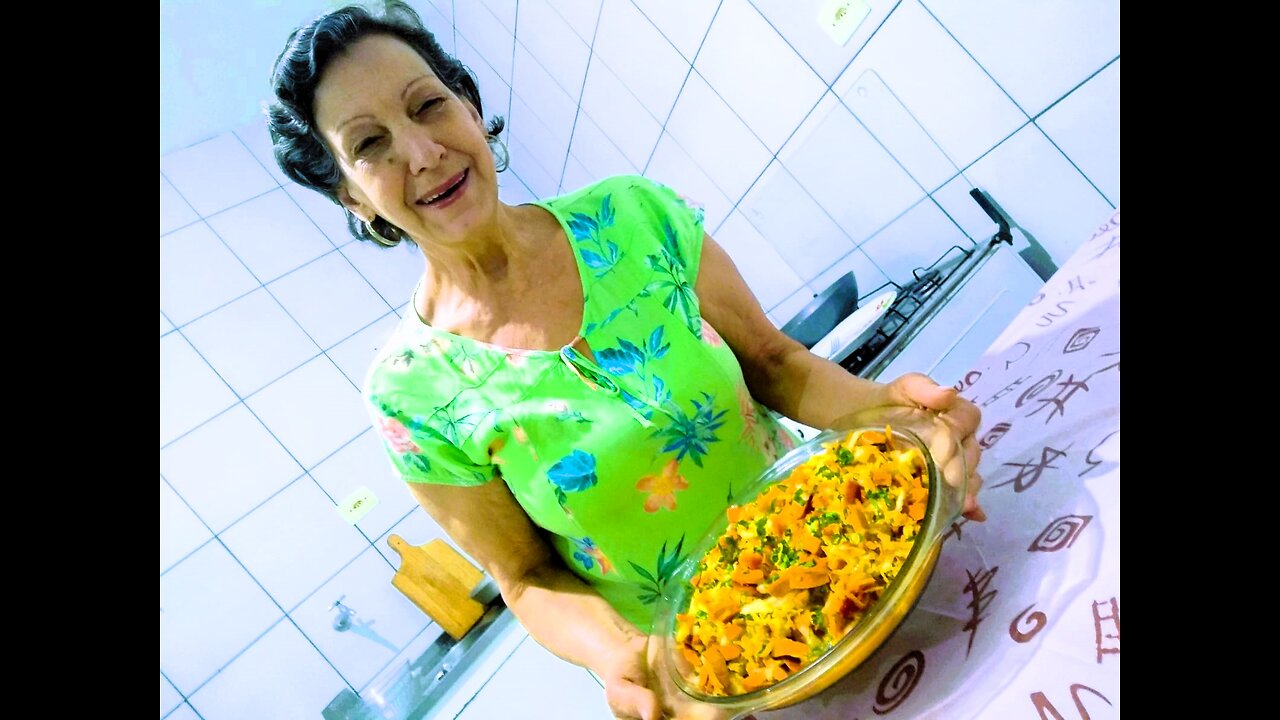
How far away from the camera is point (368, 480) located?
2137 mm

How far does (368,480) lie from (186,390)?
643mm

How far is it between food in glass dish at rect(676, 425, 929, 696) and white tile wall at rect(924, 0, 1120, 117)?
0.64m

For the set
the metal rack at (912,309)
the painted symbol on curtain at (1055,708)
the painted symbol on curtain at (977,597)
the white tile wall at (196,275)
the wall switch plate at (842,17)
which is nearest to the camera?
the painted symbol on curtain at (1055,708)

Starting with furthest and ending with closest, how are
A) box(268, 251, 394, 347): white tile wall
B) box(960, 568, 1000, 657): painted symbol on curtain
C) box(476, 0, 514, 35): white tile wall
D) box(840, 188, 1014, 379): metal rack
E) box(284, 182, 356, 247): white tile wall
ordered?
box(284, 182, 356, 247): white tile wall
box(268, 251, 394, 347): white tile wall
box(476, 0, 514, 35): white tile wall
box(840, 188, 1014, 379): metal rack
box(960, 568, 1000, 657): painted symbol on curtain

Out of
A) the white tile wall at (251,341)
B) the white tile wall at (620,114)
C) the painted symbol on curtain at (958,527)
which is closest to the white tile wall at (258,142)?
the white tile wall at (251,341)

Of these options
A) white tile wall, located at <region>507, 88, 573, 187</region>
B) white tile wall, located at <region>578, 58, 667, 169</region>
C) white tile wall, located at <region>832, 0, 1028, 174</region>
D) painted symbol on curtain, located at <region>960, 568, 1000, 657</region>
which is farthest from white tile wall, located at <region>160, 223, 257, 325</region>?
painted symbol on curtain, located at <region>960, 568, 1000, 657</region>

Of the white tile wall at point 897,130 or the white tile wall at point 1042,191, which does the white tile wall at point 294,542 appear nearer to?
the white tile wall at point 897,130

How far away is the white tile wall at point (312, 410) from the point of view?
80.8 inches

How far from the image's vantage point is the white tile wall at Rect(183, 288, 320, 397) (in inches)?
79.8

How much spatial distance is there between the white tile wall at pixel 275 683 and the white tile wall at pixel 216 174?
59.6 inches

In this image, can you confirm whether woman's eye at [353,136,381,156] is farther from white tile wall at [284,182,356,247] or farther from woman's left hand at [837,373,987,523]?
white tile wall at [284,182,356,247]

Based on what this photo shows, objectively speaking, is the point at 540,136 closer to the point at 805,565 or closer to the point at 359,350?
the point at 359,350

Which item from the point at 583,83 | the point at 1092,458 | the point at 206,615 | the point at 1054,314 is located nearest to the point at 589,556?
the point at 1092,458
